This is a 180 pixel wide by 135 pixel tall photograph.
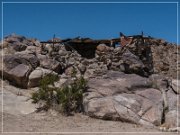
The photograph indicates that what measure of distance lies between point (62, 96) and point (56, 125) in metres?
1.66

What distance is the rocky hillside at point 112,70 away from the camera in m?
10.9

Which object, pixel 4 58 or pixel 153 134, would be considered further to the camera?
pixel 4 58

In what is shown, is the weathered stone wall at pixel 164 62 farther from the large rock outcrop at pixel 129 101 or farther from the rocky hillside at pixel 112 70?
the large rock outcrop at pixel 129 101

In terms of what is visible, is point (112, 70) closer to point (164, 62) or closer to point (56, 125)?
point (164, 62)

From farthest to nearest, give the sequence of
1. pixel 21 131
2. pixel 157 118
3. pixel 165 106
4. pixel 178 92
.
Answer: pixel 178 92
pixel 165 106
pixel 157 118
pixel 21 131

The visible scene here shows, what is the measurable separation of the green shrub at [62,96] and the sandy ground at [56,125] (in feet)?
1.10

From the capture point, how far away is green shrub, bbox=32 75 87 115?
11323 mm

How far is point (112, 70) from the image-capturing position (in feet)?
45.7

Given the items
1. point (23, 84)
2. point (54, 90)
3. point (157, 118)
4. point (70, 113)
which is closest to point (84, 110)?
point (70, 113)

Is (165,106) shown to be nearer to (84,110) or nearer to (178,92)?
(178,92)

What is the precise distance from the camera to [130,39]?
50.3ft

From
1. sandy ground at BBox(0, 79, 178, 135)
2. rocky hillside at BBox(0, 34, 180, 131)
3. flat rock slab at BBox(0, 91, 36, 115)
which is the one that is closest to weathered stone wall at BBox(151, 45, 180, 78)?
rocky hillside at BBox(0, 34, 180, 131)

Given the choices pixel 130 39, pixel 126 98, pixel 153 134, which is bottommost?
pixel 153 134

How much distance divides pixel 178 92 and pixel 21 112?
5.43 metres
